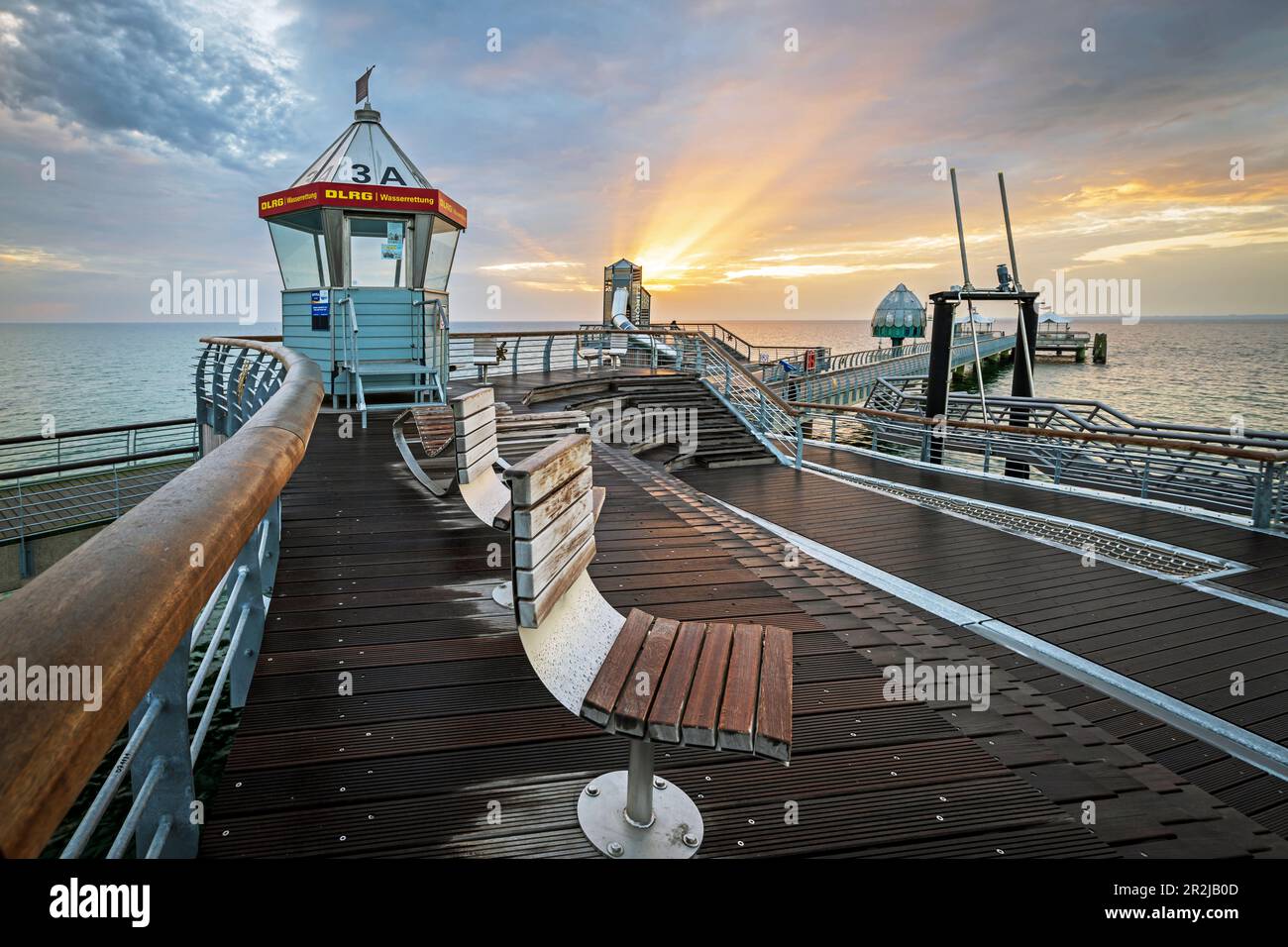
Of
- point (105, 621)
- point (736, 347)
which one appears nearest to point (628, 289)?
point (736, 347)

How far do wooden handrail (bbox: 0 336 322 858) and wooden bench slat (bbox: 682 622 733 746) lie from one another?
1.16 metres

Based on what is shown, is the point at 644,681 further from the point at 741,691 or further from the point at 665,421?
the point at 665,421

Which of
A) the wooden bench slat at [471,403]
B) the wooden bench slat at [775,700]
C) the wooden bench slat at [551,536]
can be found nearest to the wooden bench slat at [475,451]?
the wooden bench slat at [471,403]

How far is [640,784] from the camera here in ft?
7.10

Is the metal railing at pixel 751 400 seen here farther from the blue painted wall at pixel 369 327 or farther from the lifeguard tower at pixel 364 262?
the blue painted wall at pixel 369 327

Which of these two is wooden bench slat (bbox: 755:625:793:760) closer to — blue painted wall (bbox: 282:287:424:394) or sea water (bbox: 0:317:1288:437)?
blue painted wall (bbox: 282:287:424:394)

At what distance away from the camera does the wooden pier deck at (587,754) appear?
222 centimetres

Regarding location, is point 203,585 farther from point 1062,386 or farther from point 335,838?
point 1062,386

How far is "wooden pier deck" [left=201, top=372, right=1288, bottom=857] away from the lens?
7.29 feet
